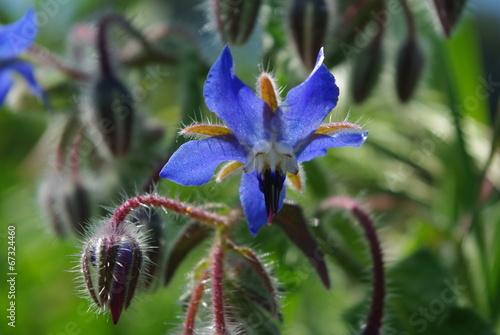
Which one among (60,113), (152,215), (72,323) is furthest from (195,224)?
(60,113)

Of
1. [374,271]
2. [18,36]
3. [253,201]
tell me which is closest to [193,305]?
[253,201]

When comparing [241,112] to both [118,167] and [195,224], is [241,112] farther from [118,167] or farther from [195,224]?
[118,167]

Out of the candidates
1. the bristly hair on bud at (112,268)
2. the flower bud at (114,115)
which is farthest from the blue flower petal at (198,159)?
the flower bud at (114,115)

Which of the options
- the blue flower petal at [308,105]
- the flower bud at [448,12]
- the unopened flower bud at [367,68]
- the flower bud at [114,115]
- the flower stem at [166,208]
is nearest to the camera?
the blue flower petal at [308,105]

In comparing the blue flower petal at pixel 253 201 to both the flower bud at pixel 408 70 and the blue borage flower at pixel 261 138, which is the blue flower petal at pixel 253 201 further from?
the flower bud at pixel 408 70

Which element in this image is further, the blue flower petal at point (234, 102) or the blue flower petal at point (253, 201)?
the blue flower petal at point (253, 201)
